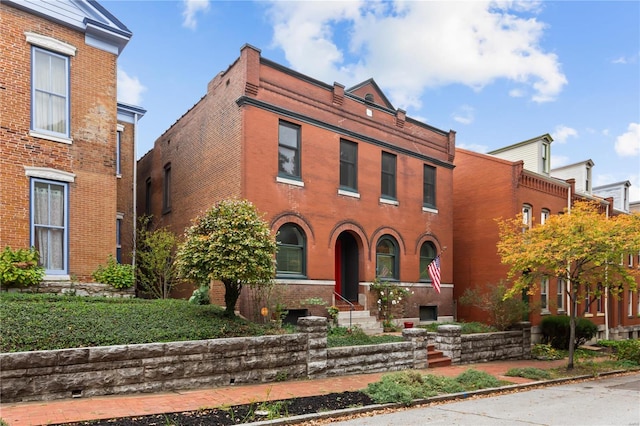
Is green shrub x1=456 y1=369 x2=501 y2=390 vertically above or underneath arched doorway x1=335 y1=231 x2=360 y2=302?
underneath

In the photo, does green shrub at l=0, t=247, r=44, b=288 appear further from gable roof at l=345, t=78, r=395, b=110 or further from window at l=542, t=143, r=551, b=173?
window at l=542, t=143, r=551, b=173

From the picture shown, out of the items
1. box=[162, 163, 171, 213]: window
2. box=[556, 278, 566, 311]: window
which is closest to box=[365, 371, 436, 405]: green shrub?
box=[162, 163, 171, 213]: window

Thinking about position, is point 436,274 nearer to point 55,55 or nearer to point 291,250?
point 291,250

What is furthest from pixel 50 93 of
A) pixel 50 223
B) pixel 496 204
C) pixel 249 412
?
pixel 496 204

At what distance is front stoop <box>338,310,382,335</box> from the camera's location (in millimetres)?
17270

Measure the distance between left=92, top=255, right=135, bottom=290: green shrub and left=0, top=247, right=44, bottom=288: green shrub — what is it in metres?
1.69

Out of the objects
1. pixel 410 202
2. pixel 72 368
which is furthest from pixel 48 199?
pixel 410 202

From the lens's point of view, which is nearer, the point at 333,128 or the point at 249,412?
the point at 249,412

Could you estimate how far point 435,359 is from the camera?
15.5 metres

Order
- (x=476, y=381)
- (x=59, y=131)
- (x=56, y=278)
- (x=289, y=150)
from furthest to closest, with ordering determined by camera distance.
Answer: (x=289, y=150)
(x=59, y=131)
(x=56, y=278)
(x=476, y=381)

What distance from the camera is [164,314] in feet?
37.5

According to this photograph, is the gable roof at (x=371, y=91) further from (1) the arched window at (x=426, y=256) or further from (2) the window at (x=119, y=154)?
(2) the window at (x=119, y=154)

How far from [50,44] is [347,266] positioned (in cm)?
1246

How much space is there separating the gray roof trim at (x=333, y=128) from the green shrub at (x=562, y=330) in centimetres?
877
